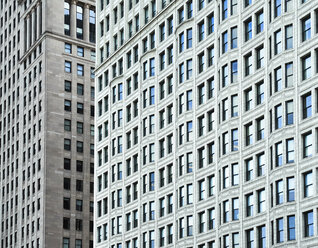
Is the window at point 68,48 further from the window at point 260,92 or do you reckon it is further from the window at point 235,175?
the window at point 260,92

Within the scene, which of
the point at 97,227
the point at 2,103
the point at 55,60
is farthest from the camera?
the point at 2,103

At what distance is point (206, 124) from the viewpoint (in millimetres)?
89438

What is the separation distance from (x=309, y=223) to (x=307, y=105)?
9.80 metres

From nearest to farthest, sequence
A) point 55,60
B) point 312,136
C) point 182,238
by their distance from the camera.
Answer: point 312,136, point 182,238, point 55,60

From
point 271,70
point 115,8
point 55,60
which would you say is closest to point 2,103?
point 55,60

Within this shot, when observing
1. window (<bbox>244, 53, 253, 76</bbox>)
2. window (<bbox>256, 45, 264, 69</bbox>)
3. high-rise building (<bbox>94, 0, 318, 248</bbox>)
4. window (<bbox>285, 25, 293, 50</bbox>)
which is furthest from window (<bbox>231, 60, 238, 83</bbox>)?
window (<bbox>285, 25, 293, 50</bbox>)

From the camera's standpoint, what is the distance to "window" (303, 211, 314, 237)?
7281 centimetres

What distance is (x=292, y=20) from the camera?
78438 mm

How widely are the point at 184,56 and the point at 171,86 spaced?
13.1 feet

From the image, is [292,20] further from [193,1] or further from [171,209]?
[171,209]

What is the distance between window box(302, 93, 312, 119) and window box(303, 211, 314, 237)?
8072mm

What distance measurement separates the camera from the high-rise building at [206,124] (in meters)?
76.3

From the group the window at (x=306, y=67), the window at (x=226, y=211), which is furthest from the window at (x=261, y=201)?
the window at (x=306, y=67)

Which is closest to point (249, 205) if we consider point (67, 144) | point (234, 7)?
point (234, 7)
